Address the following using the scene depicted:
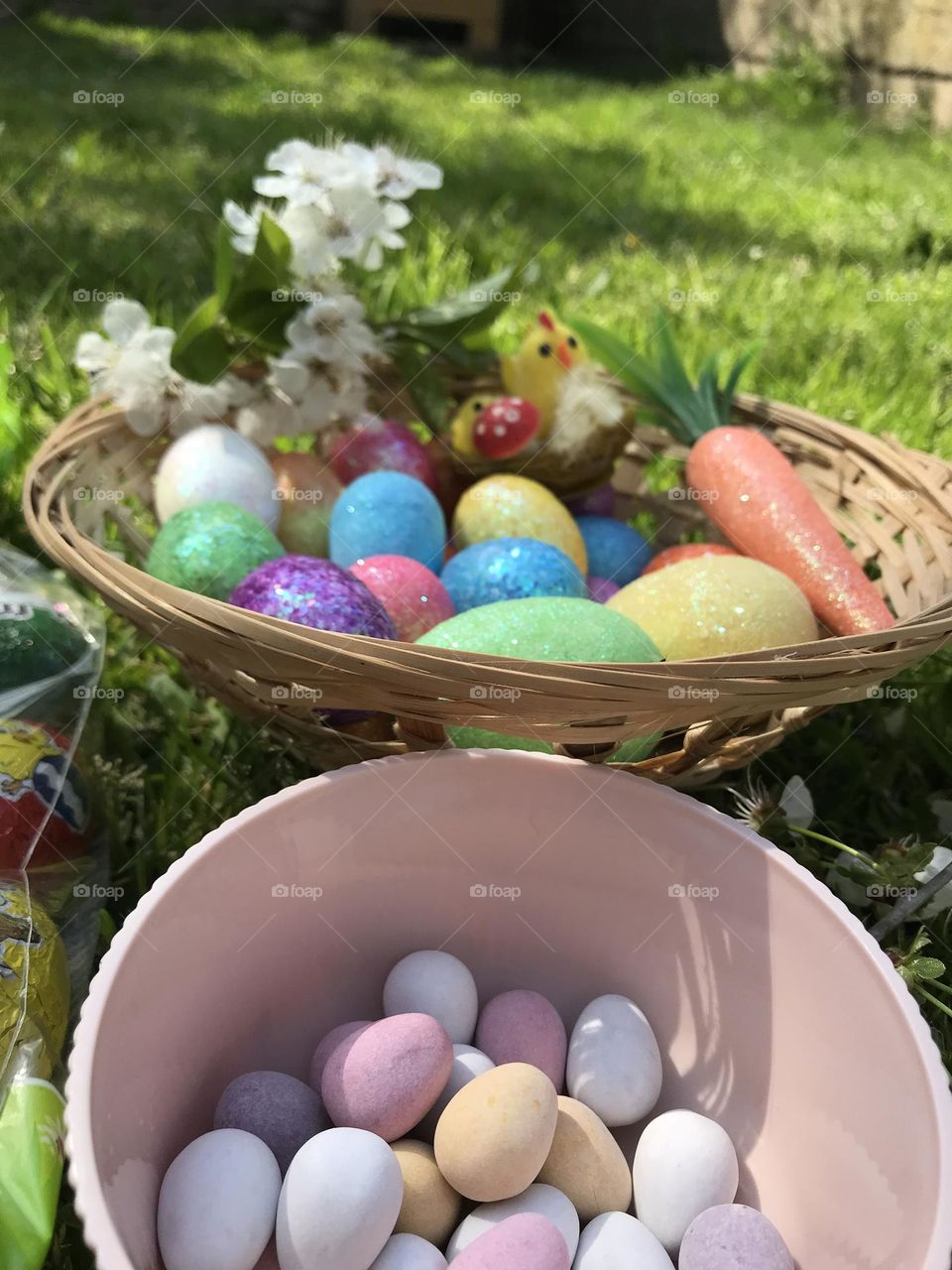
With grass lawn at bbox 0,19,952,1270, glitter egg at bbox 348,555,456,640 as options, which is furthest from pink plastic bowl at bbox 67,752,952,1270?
glitter egg at bbox 348,555,456,640

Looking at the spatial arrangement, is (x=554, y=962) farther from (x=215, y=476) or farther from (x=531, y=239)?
(x=531, y=239)

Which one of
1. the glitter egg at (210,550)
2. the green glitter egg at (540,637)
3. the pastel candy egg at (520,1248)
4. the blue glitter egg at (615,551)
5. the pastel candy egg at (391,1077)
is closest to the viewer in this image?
the pastel candy egg at (520,1248)

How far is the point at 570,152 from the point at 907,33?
5.62ft

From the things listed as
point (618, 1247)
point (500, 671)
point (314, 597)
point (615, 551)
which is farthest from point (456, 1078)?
point (615, 551)

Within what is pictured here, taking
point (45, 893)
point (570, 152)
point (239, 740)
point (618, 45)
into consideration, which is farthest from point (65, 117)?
point (618, 45)

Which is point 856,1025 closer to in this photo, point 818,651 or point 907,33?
point 818,651

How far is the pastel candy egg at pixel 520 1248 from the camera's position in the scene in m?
0.66

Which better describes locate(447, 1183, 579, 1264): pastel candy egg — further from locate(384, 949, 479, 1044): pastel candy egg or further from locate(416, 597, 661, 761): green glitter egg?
locate(416, 597, 661, 761): green glitter egg

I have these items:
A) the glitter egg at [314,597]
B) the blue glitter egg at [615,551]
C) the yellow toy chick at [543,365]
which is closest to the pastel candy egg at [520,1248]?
the glitter egg at [314,597]

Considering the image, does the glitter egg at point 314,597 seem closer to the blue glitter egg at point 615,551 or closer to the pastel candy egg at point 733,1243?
the blue glitter egg at point 615,551

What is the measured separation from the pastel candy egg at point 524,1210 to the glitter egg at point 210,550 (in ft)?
2.01

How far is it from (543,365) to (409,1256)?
3.35 feet

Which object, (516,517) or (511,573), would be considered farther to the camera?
(516,517)

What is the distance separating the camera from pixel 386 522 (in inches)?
46.7
